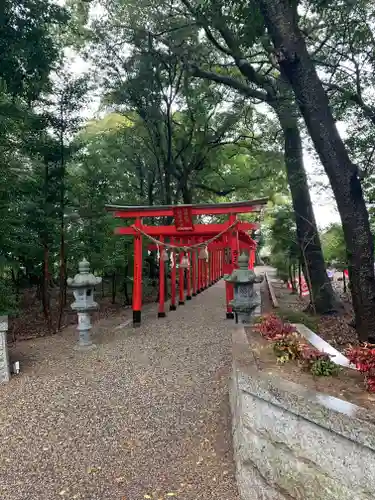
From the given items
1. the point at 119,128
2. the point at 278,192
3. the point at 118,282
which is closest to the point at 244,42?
the point at 119,128

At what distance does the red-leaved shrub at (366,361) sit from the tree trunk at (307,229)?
7366 mm

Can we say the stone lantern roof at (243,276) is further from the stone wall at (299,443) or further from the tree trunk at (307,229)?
the tree trunk at (307,229)

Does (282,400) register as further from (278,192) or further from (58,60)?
(278,192)

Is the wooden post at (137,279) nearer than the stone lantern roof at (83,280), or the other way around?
the stone lantern roof at (83,280)

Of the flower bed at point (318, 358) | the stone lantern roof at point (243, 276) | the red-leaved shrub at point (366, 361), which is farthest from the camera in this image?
the stone lantern roof at point (243, 276)

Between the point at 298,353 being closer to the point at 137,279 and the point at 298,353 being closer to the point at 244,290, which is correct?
the point at 244,290

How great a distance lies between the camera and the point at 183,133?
46.1 feet

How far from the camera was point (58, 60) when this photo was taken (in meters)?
8.09

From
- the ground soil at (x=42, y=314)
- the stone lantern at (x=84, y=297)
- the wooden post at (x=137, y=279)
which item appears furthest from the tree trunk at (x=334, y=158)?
the ground soil at (x=42, y=314)

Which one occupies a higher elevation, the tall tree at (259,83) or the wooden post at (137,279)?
the tall tree at (259,83)

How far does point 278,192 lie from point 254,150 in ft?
10.8

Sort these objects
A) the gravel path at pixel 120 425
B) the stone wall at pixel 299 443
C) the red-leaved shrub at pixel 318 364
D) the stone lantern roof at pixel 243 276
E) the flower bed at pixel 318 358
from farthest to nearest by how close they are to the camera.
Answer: the stone lantern roof at pixel 243 276
the gravel path at pixel 120 425
the red-leaved shrub at pixel 318 364
the flower bed at pixel 318 358
the stone wall at pixel 299 443

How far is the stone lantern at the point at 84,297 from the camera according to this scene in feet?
22.7

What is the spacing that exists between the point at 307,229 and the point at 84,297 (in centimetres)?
609
